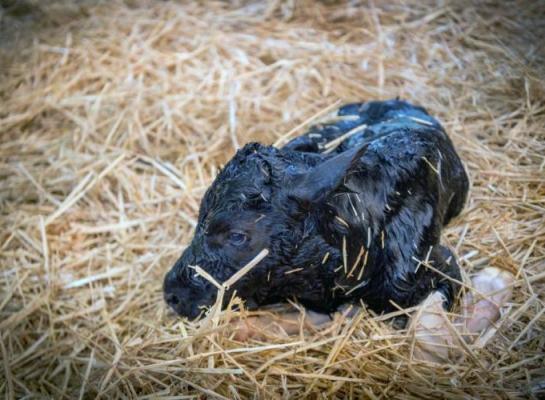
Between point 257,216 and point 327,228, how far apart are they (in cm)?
41

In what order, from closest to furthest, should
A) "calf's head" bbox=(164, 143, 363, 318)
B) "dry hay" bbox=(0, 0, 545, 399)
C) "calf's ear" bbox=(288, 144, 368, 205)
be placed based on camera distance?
1. "calf's ear" bbox=(288, 144, 368, 205)
2. "calf's head" bbox=(164, 143, 363, 318)
3. "dry hay" bbox=(0, 0, 545, 399)

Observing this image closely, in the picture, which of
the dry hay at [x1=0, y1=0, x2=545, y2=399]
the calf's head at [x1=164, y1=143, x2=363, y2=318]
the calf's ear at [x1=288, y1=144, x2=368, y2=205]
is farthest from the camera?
the dry hay at [x1=0, y1=0, x2=545, y2=399]

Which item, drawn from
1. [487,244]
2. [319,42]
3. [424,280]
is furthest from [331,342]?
[319,42]

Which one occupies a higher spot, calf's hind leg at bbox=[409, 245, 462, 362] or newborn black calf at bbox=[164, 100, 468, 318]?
newborn black calf at bbox=[164, 100, 468, 318]

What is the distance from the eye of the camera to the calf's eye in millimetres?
3604

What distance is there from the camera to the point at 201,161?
567 centimetres

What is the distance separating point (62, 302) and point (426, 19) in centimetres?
469

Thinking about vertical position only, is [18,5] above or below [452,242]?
above

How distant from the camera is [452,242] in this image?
446 cm

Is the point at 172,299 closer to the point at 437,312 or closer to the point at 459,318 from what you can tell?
the point at 437,312

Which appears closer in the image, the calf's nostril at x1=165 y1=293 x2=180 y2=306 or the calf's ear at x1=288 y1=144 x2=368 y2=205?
the calf's ear at x1=288 y1=144 x2=368 y2=205

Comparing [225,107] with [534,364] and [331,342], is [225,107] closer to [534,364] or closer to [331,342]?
[331,342]

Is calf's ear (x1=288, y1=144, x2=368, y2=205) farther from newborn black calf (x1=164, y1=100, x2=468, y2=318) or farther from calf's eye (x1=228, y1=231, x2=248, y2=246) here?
calf's eye (x1=228, y1=231, x2=248, y2=246)

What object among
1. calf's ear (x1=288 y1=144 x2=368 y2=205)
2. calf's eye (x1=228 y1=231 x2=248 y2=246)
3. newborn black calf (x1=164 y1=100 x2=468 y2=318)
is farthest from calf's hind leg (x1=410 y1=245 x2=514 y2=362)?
calf's eye (x1=228 y1=231 x2=248 y2=246)
